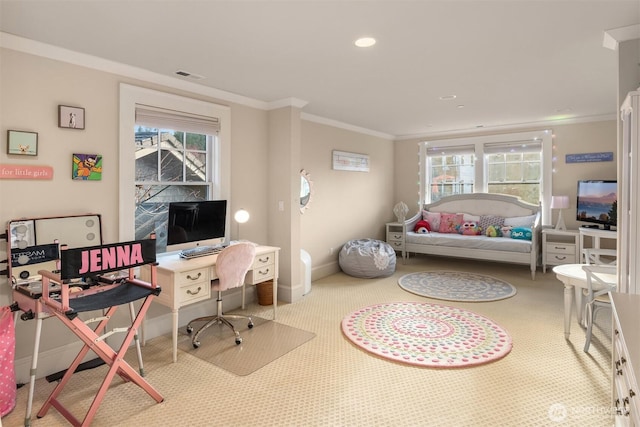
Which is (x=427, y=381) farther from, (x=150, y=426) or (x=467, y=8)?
(x=467, y=8)

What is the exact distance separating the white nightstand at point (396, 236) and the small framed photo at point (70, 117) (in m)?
5.10

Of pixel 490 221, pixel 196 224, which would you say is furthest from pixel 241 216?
pixel 490 221

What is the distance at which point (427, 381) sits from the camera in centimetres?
259

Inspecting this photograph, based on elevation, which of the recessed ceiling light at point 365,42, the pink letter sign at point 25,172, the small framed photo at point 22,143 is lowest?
the pink letter sign at point 25,172

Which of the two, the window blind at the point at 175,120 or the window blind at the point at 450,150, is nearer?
the window blind at the point at 175,120

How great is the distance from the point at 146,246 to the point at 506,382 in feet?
8.62

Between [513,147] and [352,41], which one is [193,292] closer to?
[352,41]

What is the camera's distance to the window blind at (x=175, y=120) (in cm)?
326

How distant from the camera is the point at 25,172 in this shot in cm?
258

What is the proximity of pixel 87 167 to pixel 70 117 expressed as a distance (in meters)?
0.39

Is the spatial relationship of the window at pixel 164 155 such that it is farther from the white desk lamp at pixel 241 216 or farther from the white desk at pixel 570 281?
the white desk at pixel 570 281

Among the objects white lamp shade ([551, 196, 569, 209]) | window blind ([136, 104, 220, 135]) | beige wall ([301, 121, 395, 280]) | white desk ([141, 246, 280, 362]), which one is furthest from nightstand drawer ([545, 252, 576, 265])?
window blind ([136, 104, 220, 135])

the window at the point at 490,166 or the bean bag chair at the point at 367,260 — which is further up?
the window at the point at 490,166

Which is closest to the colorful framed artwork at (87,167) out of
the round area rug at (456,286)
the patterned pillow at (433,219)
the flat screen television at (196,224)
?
the flat screen television at (196,224)
